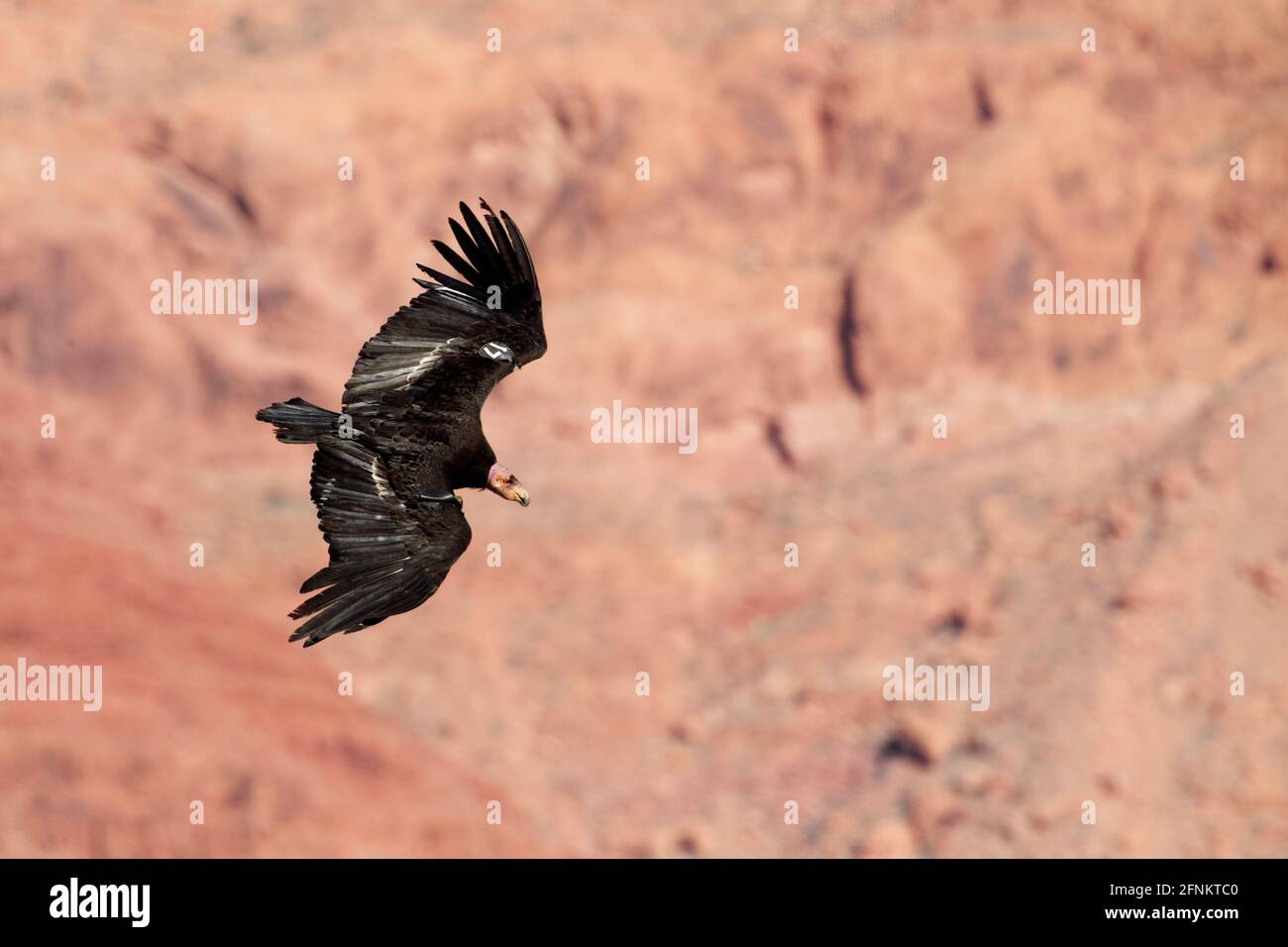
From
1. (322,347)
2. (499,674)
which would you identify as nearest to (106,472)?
(322,347)

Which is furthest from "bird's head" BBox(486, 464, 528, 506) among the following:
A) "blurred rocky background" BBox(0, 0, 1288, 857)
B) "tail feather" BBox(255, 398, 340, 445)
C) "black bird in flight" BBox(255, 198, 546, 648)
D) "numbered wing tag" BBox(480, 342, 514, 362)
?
"blurred rocky background" BBox(0, 0, 1288, 857)

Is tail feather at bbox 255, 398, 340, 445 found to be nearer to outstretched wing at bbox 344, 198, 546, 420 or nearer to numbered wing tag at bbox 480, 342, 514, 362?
outstretched wing at bbox 344, 198, 546, 420

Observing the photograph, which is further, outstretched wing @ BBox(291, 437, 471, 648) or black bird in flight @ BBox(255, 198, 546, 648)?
black bird in flight @ BBox(255, 198, 546, 648)

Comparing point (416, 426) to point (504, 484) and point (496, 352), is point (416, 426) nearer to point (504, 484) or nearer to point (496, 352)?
point (496, 352)

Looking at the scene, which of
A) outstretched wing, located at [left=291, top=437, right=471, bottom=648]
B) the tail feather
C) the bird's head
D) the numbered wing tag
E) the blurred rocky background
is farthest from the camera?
the blurred rocky background

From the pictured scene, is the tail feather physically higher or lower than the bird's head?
higher

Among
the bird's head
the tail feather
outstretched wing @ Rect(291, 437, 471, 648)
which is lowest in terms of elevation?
outstretched wing @ Rect(291, 437, 471, 648)

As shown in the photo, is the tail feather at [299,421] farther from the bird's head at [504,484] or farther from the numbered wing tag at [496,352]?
the bird's head at [504,484]

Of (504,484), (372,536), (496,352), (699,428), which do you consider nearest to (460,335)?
(496,352)

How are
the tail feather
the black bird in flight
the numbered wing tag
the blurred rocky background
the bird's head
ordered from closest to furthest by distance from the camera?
the black bird in flight, the tail feather, the numbered wing tag, the bird's head, the blurred rocky background
